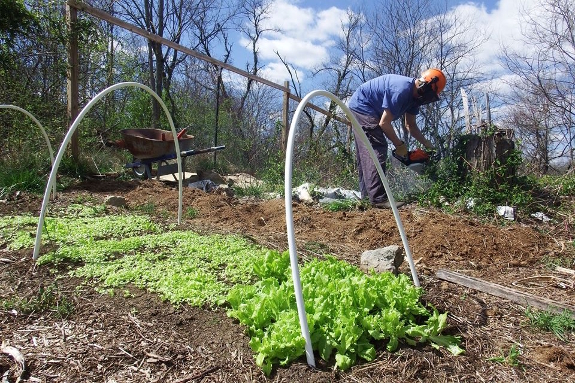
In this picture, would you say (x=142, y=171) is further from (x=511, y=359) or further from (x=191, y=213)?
(x=511, y=359)

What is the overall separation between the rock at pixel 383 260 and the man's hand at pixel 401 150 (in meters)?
2.93

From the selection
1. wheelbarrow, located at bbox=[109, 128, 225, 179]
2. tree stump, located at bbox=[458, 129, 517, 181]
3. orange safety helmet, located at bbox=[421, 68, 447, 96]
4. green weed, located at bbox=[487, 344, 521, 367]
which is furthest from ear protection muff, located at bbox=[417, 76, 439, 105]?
green weed, located at bbox=[487, 344, 521, 367]

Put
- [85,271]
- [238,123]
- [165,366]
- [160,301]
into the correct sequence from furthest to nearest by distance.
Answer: [238,123] → [85,271] → [160,301] → [165,366]

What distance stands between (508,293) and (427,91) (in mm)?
3311

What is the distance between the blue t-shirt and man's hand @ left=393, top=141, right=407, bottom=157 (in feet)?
1.35

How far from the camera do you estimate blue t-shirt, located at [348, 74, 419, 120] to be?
5195 millimetres

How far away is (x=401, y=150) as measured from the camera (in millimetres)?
5691

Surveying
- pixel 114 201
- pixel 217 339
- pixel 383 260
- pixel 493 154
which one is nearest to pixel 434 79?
pixel 493 154

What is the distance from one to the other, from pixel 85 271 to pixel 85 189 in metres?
3.62

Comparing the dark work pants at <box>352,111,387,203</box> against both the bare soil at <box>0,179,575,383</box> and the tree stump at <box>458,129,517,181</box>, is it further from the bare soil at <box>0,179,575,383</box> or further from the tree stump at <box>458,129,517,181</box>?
the bare soil at <box>0,179,575,383</box>

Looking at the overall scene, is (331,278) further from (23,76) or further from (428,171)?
(23,76)

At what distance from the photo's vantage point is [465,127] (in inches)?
263

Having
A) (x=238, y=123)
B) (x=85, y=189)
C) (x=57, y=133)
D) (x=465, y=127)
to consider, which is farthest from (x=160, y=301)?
(x=238, y=123)

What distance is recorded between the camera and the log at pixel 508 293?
8.44 feet
